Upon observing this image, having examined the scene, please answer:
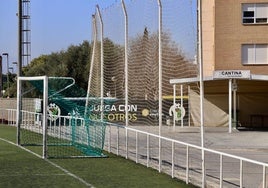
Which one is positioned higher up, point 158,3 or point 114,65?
point 158,3

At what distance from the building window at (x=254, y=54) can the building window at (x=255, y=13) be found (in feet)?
5.69

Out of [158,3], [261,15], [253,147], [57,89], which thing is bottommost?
[253,147]

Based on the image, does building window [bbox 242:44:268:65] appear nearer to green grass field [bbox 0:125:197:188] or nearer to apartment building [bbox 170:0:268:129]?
apartment building [bbox 170:0:268:129]

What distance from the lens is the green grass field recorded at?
42.3 feet

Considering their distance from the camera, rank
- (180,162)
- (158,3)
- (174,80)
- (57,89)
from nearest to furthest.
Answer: (180,162)
(158,3)
(57,89)
(174,80)

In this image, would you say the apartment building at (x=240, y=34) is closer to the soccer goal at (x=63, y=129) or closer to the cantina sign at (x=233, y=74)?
the cantina sign at (x=233, y=74)

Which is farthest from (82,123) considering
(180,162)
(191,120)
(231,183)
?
(191,120)

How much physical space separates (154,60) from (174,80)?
8951mm

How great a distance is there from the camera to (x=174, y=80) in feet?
98.7

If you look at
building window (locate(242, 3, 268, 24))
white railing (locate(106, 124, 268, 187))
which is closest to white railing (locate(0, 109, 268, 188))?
white railing (locate(106, 124, 268, 187))

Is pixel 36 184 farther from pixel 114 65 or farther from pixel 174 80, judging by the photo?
pixel 174 80

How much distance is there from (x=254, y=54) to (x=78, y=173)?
30367 millimetres

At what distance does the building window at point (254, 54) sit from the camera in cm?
4275

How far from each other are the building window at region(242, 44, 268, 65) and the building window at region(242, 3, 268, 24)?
173 centimetres
